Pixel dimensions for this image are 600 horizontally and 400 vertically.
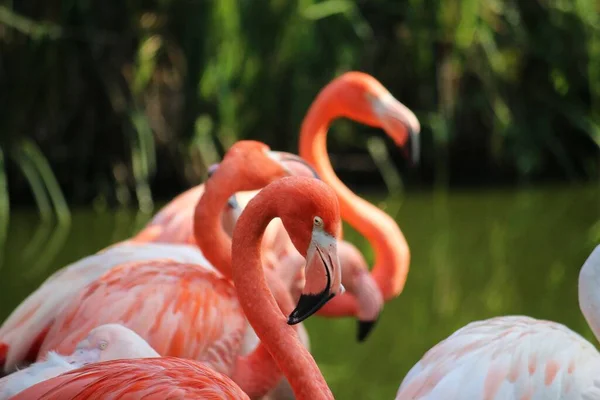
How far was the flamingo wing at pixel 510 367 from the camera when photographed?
244cm

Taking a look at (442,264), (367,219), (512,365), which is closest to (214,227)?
(512,365)

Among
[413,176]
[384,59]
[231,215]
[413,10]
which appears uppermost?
[231,215]

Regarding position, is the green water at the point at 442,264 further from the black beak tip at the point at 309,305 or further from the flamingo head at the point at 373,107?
the black beak tip at the point at 309,305

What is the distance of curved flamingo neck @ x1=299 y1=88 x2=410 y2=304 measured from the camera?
4.46 m

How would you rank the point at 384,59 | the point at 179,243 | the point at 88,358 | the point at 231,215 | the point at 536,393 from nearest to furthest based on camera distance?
the point at 536,393
the point at 88,358
the point at 231,215
the point at 179,243
the point at 384,59

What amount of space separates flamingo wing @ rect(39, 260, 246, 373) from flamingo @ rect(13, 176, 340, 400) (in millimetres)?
473

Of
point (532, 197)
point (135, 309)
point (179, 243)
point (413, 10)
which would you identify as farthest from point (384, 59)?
point (135, 309)

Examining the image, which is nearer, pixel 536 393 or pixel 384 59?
pixel 536 393

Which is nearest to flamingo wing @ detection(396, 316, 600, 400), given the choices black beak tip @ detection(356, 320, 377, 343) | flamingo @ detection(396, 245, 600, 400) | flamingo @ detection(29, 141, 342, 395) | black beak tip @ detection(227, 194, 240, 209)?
flamingo @ detection(396, 245, 600, 400)

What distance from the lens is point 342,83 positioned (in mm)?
4680

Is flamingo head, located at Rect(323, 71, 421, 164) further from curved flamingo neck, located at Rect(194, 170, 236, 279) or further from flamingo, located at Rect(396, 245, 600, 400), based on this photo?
flamingo, located at Rect(396, 245, 600, 400)

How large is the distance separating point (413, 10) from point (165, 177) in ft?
7.50

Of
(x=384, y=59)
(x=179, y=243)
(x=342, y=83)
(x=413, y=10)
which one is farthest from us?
(x=384, y=59)

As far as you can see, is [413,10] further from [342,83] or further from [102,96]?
[342,83]
